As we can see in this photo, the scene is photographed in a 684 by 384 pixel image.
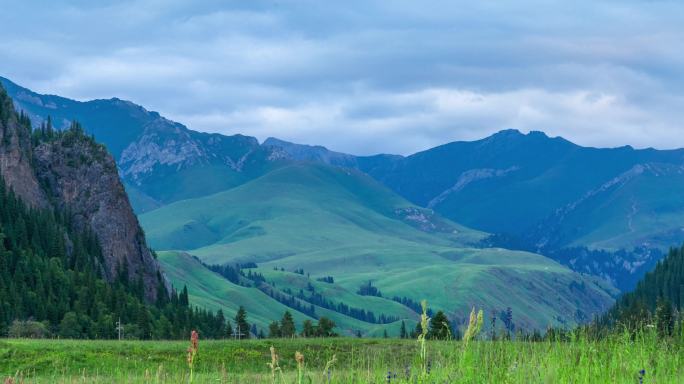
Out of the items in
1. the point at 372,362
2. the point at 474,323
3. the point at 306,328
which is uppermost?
the point at 474,323

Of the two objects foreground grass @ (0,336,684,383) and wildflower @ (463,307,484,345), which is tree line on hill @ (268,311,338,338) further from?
wildflower @ (463,307,484,345)

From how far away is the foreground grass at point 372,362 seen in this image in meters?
19.6

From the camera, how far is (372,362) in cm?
4125

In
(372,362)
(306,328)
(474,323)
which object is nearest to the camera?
(474,323)

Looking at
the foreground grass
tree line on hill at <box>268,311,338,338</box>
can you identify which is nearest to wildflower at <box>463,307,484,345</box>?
the foreground grass

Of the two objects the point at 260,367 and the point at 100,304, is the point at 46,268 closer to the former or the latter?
the point at 100,304

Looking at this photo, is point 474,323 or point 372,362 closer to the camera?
point 474,323

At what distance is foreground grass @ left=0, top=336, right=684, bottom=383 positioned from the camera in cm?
1962

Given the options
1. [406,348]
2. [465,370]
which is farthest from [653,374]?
[406,348]

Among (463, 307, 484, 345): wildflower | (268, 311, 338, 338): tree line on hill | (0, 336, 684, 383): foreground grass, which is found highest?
(463, 307, 484, 345): wildflower

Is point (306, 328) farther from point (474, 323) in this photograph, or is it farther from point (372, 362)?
point (474, 323)


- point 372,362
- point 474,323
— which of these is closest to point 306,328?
point 372,362

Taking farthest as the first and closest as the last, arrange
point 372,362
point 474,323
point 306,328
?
point 306,328
point 372,362
point 474,323

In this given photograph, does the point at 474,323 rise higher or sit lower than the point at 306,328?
higher
